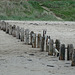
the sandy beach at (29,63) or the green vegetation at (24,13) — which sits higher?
the sandy beach at (29,63)

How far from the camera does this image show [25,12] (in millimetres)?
44812

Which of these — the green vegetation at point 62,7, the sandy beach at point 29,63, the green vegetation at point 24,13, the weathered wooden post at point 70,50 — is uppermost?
the weathered wooden post at point 70,50

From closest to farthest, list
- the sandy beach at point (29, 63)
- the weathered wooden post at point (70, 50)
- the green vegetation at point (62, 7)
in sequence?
the sandy beach at point (29, 63) < the weathered wooden post at point (70, 50) < the green vegetation at point (62, 7)

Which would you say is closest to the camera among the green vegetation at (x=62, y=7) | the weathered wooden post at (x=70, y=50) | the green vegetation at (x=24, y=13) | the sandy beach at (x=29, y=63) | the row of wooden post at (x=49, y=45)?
the sandy beach at (x=29, y=63)

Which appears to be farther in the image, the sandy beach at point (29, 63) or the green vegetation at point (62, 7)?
the green vegetation at point (62, 7)

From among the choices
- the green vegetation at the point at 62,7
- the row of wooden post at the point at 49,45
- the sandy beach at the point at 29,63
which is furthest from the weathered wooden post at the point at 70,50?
the green vegetation at the point at 62,7

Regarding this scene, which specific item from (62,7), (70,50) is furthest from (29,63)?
(62,7)

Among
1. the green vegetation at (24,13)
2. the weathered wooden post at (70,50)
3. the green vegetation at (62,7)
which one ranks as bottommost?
the green vegetation at (62,7)

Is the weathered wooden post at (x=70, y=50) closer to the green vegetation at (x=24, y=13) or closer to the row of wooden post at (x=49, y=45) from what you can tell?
the row of wooden post at (x=49, y=45)

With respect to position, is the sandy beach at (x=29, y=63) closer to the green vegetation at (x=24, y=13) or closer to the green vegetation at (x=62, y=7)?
the green vegetation at (x=24, y=13)

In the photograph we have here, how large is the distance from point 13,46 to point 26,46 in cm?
51

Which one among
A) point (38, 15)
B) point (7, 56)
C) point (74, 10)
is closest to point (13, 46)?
point (7, 56)

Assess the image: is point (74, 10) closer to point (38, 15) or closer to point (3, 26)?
point (38, 15)

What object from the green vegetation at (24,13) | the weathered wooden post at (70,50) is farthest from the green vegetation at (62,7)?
the weathered wooden post at (70,50)
